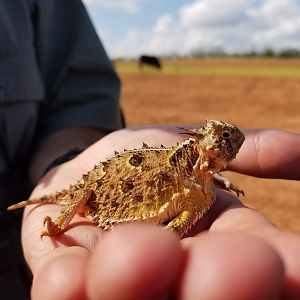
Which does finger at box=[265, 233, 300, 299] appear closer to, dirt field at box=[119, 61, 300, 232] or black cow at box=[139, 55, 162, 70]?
dirt field at box=[119, 61, 300, 232]

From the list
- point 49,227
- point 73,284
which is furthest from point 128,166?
point 73,284

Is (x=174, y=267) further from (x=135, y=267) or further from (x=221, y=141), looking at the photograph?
(x=221, y=141)

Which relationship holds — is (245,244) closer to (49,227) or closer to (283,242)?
(283,242)

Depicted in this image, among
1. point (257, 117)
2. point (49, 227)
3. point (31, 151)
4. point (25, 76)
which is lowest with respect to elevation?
point (257, 117)

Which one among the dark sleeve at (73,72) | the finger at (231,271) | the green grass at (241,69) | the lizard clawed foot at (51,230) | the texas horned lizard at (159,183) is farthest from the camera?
the green grass at (241,69)

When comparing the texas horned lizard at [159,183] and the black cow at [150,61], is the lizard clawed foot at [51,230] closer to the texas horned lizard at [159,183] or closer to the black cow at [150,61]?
the texas horned lizard at [159,183]

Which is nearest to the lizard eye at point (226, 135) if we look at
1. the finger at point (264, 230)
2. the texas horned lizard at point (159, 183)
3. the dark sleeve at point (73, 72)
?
the texas horned lizard at point (159, 183)
